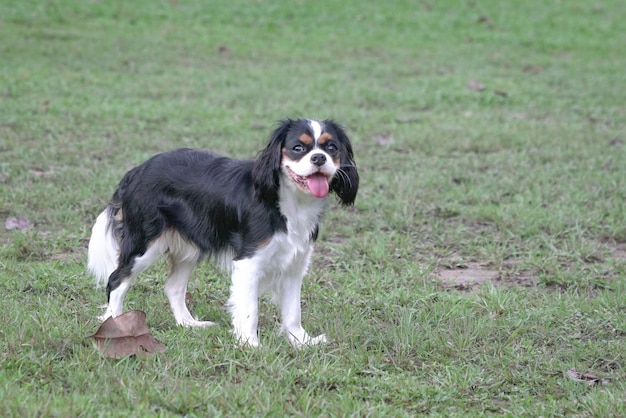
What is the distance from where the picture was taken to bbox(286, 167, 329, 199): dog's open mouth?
4730mm

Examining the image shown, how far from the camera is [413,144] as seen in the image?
9938 mm

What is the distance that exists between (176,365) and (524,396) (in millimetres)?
1610

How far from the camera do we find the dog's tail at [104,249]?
537 cm

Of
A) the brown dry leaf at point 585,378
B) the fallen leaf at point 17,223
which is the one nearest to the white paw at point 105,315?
the fallen leaf at point 17,223

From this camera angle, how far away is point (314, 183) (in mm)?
4734

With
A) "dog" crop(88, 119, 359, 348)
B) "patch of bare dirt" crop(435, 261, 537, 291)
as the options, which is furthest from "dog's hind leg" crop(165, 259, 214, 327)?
"patch of bare dirt" crop(435, 261, 537, 291)

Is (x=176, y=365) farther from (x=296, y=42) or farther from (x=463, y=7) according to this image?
(x=463, y=7)

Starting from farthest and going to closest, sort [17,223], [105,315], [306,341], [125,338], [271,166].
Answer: [17,223]
[105,315]
[306,341]
[271,166]
[125,338]

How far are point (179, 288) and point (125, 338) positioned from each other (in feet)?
2.87

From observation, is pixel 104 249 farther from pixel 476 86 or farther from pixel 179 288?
pixel 476 86

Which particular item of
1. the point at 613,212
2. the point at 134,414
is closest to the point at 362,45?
the point at 613,212

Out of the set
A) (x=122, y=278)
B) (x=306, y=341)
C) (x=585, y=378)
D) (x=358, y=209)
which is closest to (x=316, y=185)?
(x=306, y=341)

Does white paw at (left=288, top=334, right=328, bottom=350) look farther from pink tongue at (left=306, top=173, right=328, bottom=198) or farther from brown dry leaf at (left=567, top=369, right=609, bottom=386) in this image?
brown dry leaf at (left=567, top=369, right=609, bottom=386)

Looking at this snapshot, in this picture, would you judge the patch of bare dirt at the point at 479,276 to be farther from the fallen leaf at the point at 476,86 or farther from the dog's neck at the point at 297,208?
the fallen leaf at the point at 476,86
